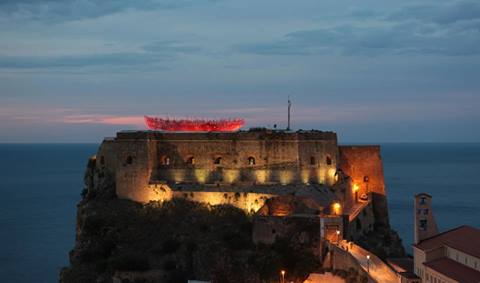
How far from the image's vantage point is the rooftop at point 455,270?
112 feet

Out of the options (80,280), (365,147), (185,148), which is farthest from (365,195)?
(80,280)

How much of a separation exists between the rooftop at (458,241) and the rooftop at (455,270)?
31.6 inches

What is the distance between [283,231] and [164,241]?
27.0 ft

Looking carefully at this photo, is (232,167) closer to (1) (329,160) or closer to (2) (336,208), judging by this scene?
(1) (329,160)

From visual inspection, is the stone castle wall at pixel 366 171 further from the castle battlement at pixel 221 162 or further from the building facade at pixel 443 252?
the building facade at pixel 443 252

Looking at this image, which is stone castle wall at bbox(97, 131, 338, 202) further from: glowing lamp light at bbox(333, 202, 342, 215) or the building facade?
the building facade

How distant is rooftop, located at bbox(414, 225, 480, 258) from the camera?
120 ft

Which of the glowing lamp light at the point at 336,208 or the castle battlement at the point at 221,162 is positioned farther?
the castle battlement at the point at 221,162

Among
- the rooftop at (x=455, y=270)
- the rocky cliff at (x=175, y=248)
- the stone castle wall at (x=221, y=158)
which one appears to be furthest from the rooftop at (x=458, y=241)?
the stone castle wall at (x=221, y=158)

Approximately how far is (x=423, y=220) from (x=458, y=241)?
504cm

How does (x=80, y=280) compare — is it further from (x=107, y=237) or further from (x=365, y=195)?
(x=365, y=195)

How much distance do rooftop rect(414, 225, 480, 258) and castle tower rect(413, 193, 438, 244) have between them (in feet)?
3.58

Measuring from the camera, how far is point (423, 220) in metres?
43.3

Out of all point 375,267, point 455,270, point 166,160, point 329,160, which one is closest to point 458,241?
point 455,270
